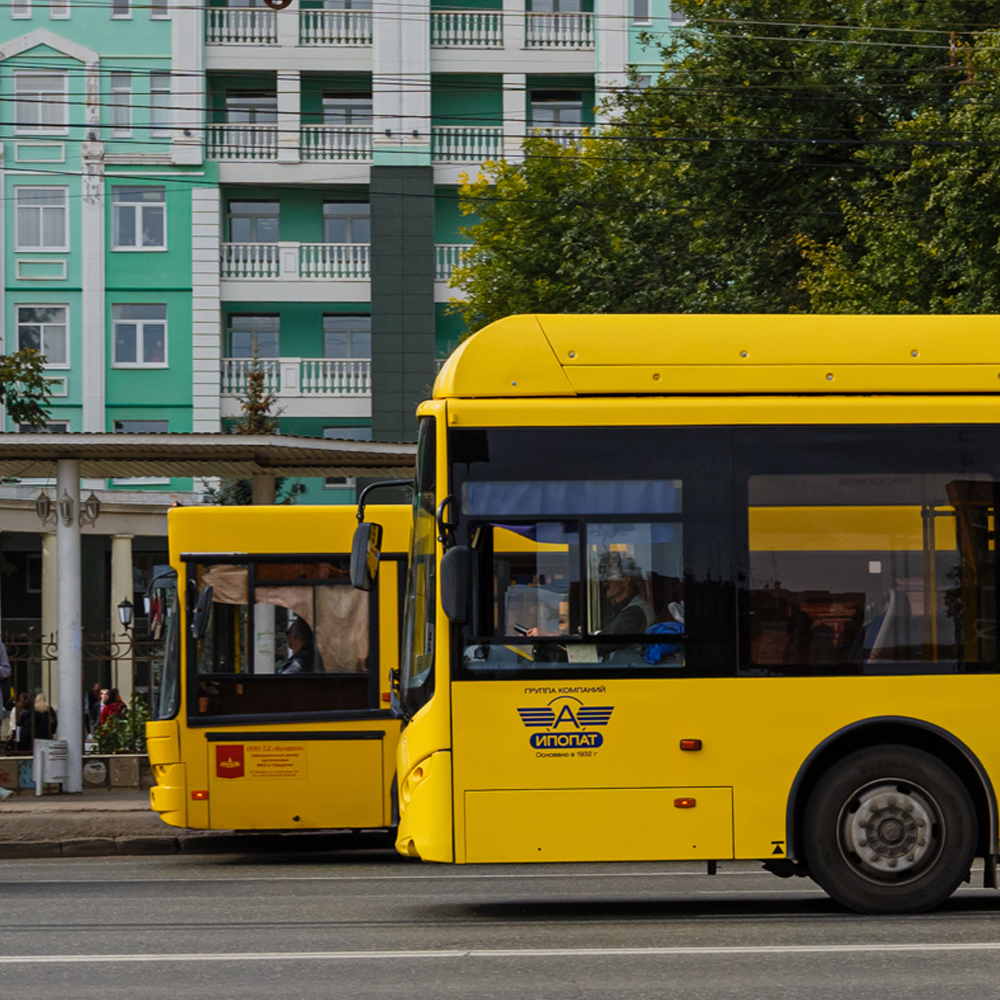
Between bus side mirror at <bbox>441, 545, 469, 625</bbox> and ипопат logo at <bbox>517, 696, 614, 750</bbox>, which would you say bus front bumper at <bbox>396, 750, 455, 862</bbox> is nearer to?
ипопат logo at <bbox>517, 696, 614, 750</bbox>

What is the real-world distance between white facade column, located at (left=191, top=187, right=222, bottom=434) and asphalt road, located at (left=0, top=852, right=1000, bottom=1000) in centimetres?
2956

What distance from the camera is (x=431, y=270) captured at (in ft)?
132

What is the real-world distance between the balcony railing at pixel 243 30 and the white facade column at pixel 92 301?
3.95 meters

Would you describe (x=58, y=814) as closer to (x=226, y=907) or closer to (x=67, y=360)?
(x=226, y=907)

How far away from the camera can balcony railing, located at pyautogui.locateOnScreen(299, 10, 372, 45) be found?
1577 inches

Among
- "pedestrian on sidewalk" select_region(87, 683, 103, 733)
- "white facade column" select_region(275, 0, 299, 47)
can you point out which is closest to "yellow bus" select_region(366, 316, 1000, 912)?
"pedestrian on sidewalk" select_region(87, 683, 103, 733)

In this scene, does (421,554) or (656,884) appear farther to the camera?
(656,884)

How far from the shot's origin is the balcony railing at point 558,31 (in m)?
40.4

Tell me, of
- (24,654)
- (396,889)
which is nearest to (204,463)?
(24,654)

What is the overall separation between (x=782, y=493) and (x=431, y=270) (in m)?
31.8

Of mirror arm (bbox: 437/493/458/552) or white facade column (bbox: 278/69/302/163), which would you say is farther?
white facade column (bbox: 278/69/302/163)

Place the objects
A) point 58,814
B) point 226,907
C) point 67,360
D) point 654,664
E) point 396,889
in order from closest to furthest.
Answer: point 654,664
point 226,907
point 396,889
point 58,814
point 67,360

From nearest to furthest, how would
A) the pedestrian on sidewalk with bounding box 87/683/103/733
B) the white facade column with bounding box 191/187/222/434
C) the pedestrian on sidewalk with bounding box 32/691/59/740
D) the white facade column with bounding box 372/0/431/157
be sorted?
the pedestrian on sidewalk with bounding box 32/691/59/740, the pedestrian on sidewalk with bounding box 87/683/103/733, the white facade column with bounding box 372/0/431/157, the white facade column with bounding box 191/187/222/434

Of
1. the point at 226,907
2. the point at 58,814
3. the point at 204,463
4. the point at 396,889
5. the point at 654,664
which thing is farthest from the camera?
the point at 204,463
